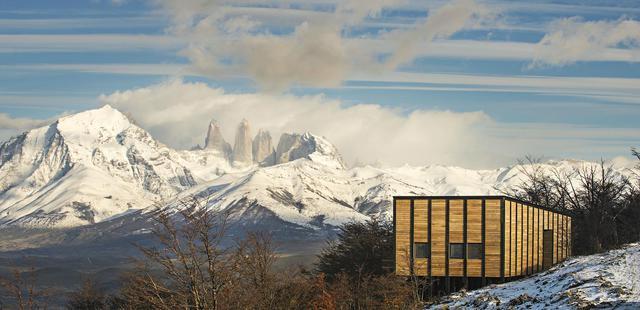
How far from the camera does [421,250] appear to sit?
236 feet

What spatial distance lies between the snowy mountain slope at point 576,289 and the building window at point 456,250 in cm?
1564

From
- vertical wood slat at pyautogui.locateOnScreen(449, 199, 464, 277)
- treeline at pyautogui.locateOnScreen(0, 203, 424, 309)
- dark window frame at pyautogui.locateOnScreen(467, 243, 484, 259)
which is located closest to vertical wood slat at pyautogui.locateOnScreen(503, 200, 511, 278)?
dark window frame at pyautogui.locateOnScreen(467, 243, 484, 259)

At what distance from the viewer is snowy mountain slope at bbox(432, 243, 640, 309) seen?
39375 millimetres

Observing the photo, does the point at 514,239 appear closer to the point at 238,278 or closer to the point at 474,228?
the point at 474,228

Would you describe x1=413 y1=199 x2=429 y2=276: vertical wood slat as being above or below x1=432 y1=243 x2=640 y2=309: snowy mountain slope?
above

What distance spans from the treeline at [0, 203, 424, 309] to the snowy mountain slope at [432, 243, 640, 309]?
14.7 ft

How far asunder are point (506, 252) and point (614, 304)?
1353 inches

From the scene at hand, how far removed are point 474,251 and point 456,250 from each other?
5.17 feet

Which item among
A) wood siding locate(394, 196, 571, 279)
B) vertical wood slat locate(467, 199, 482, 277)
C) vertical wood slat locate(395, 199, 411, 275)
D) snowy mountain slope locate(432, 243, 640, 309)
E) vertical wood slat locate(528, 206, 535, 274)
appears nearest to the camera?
snowy mountain slope locate(432, 243, 640, 309)

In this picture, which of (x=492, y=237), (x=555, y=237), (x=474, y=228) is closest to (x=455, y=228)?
(x=474, y=228)

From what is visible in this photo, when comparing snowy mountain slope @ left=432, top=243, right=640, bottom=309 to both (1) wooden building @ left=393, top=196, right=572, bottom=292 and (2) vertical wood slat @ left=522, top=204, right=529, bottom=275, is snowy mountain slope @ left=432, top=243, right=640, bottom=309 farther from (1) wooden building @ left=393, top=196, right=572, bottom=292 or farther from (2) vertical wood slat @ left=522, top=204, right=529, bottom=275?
(2) vertical wood slat @ left=522, top=204, right=529, bottom=275

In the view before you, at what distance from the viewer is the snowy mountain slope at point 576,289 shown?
39375 mm

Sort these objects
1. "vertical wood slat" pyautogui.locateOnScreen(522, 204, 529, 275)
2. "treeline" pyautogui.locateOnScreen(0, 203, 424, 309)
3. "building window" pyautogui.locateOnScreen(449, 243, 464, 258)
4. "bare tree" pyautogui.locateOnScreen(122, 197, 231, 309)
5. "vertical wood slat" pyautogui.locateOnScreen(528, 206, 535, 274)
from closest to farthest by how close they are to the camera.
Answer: "bare tree" pyautogui.locateOnScreen(122, 197, 231, 309) < "treeline" pyautogui.locateOnScreen(0, 203, 424, 309) < "building window" pyautogui.locateOnScreen(449, 243, 464, 258) < "vertical wood slat" pyautogui.locateOnScreen(522, 204, 529, 275) < "vertical wood slat" pyautogui.locateOnScreen(528, 206, 535, 274)

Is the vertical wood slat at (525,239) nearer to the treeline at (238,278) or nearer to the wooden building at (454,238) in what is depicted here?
the wooden building at (454,238)
